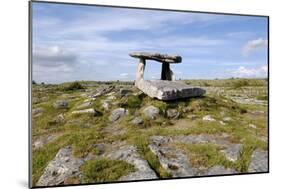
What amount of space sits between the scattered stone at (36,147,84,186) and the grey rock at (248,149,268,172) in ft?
5.52

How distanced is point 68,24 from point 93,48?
0.30 m

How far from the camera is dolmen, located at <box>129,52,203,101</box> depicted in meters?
3.90

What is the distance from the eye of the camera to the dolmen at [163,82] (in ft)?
12.8

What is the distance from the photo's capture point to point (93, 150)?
3695mm

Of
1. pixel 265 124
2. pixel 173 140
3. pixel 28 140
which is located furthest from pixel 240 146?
pixel 28 140

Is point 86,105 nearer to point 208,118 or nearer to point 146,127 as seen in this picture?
point 146,127

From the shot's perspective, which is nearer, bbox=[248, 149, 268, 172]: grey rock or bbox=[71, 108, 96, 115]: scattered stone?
bbox=[71, 108, 96, 115]: scattered stone

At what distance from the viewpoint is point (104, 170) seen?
3.69 metres

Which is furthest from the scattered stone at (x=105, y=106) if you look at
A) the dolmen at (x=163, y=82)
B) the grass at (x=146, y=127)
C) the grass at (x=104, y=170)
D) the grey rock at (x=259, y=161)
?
the grey rock at (x=259, y=161)

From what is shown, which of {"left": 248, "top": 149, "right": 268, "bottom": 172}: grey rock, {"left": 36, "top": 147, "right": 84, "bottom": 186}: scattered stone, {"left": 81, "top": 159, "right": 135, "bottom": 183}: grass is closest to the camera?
{"left": 36, "top": 147, "right": 84, "bottom": 186}: scattered stone

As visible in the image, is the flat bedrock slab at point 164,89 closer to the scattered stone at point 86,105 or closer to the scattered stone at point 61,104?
the scattered stone at point 86,105

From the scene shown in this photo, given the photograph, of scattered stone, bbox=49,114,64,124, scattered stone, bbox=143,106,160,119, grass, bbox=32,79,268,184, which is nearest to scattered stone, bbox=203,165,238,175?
grass, bbox=32,79,268,184

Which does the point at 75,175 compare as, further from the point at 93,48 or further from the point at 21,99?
the point at 93,48

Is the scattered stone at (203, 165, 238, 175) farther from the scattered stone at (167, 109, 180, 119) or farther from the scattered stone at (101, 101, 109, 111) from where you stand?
the scattered stone at (101, 101, 109, 111)
